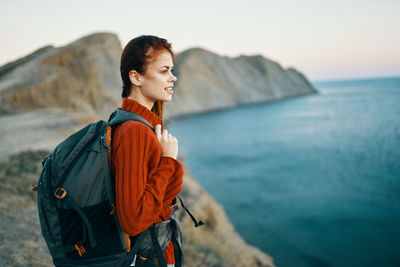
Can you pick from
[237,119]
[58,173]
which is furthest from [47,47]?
[237,119]

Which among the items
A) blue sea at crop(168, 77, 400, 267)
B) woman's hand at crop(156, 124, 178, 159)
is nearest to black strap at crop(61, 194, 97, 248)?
woman's hand at crop(156, 124, 178, 159)

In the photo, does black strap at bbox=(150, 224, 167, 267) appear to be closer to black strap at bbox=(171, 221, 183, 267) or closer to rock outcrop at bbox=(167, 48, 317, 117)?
black strap at bbox=(171, 221, 183, 267)

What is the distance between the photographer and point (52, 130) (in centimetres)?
1183

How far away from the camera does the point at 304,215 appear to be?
12.7 meters

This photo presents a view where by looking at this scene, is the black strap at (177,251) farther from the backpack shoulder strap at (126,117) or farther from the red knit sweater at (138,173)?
the backpack shoulder strap at (126,117)

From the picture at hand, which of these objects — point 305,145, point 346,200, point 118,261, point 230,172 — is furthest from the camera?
point 305,145

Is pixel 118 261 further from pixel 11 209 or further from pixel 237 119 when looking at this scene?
pixel 237 119

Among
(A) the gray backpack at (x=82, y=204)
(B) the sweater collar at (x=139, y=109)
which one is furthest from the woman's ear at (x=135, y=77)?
(A) the gray backpack at (x=82, y=204)

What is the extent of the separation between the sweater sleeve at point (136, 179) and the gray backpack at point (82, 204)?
2.5 inches

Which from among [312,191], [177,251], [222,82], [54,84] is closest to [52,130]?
[54,84]

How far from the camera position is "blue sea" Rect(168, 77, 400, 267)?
10148mm

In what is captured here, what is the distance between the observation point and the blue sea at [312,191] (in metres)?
10.1

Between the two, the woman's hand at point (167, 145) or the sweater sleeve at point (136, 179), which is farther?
the woman's hand at point (167, 145)

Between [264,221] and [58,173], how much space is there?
11938mm
